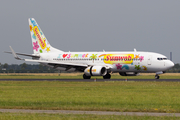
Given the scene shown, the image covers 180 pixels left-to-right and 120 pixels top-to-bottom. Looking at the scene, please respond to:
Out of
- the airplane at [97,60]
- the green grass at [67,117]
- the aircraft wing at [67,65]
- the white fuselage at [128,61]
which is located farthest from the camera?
the aircraft wing at [67,65]

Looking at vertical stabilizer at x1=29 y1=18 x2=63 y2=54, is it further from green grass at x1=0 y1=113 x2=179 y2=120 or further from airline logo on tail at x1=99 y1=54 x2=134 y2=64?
green grass at x1=0 y1=113 x2=179 y2=120

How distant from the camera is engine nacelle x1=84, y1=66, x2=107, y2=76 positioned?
2099 inches

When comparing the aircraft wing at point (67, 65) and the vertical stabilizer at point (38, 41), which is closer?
the aircraft wing at point (67, 65)

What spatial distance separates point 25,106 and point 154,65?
116 feet

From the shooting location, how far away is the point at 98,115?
51.2ft

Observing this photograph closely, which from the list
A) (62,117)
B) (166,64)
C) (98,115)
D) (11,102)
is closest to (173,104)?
(98,115)

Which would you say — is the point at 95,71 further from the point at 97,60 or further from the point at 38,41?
the point at 38,41

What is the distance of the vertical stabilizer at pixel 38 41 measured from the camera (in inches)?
2504

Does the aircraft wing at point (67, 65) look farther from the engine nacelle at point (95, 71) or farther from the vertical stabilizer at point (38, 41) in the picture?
the vertical stabilizer at point (38, 41)

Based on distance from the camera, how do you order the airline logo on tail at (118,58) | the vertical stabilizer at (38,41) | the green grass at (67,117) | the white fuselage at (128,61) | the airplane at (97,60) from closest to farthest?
the green grass at (67,117), the white fuselage at (128,61), the airplane at (97,60), the airline logo on tail at (118,58), the vertical stabilizer at (38,41)

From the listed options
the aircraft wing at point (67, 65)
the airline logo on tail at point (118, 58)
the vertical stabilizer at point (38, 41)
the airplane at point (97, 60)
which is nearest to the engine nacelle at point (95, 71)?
the airplane at point (97, 60)

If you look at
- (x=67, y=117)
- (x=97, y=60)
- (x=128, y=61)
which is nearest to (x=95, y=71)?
(x=97, y=60)

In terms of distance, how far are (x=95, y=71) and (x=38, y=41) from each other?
15.6 meters

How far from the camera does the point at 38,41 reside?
64.1 metres
